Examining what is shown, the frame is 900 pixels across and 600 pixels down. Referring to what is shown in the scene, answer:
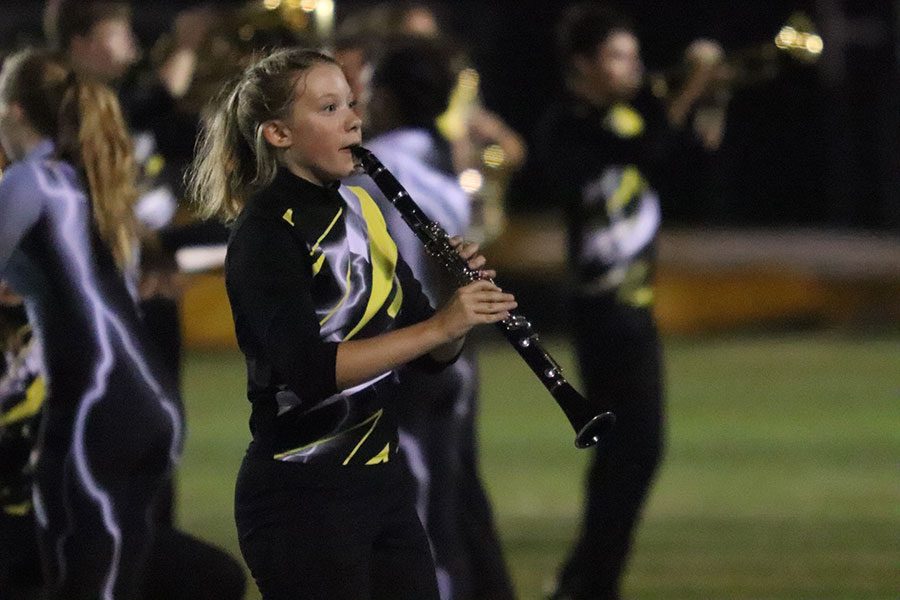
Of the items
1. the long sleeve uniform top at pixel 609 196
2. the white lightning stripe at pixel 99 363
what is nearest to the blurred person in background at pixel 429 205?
the long sleeve uniform top at pixel 609 196

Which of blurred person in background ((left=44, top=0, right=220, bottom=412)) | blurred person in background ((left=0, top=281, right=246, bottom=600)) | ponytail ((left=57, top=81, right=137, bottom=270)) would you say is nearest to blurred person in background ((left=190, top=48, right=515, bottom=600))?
ponytail ((left=57, top=81, right=137, bottom=270))

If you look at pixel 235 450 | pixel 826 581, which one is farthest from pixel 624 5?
pixel 826 581

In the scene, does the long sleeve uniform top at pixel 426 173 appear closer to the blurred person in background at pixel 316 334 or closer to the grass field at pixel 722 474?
the blurred person in background at pixel 316 334

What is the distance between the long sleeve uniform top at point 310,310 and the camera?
12.4 feet

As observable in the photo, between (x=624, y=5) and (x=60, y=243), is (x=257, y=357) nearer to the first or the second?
(x=60, y=243)

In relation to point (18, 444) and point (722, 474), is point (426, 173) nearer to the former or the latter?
point (18, 444)

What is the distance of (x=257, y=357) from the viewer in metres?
3.95

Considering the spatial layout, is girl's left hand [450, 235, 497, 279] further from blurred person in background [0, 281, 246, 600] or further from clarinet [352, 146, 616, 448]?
blurred person in background [0, 281, 246, 600]

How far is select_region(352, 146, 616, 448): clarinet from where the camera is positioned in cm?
397

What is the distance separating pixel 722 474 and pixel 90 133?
18.9 feet

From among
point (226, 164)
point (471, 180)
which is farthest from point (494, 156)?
point (226, 164)

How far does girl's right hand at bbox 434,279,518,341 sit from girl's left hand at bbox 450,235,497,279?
11 cm

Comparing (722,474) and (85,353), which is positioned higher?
(85,353)

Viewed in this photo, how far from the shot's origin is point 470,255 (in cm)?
399
